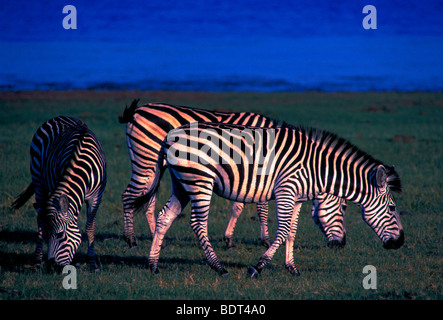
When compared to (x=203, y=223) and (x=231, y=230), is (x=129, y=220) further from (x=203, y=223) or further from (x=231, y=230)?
(x=203, y=223)

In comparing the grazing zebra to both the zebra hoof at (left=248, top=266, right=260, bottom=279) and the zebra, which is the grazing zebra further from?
the zebra hoof at (left=248, top=266, right=260, bottom=279)

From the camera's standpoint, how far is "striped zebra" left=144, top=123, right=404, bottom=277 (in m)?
7.41

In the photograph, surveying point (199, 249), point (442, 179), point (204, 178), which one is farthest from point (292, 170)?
point (442, 179)

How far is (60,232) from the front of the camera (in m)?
6.91

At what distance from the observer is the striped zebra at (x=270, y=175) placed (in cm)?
741

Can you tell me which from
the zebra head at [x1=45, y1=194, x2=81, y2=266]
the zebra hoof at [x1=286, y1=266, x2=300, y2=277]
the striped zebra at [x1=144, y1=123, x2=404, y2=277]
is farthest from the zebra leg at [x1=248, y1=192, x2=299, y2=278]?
the zebra head at [x1=45, y1=194, x2=81, y2=266]

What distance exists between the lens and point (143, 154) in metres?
9.38

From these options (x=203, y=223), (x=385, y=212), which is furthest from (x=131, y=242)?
(x=385, y=212)

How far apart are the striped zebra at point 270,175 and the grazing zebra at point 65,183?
808 millimetres

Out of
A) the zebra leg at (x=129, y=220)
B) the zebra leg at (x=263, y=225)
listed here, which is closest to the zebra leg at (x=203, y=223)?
the zebra leg at (x=129, y=220)

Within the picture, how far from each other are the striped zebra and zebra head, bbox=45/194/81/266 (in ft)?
3.56

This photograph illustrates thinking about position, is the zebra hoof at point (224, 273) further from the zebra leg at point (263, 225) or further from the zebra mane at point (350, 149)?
the zebra mane at point (350, 149)
